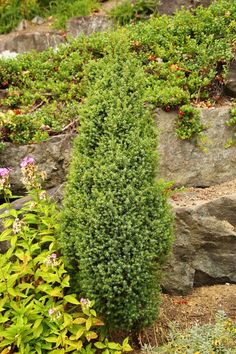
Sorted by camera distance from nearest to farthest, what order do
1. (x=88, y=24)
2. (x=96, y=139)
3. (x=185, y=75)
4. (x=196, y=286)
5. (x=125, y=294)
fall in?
(x=125, y=294), (x=96, y=139), (x=196, y=286), (x=185, y=75), (x=88, y=24)

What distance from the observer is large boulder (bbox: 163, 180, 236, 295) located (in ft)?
14.9

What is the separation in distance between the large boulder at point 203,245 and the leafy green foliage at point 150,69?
87 cm

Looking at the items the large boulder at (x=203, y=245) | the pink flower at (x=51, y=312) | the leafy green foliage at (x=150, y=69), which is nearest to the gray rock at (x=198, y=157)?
the leafy green foliage at (x=150, y=69)

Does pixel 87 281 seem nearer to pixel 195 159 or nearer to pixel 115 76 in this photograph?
pixel 115 76

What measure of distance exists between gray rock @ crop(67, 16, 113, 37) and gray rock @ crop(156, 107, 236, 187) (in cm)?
378

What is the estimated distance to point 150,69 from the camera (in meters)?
5.99

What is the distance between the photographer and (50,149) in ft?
17.4

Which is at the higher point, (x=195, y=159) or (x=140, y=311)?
(x=140, y=311)

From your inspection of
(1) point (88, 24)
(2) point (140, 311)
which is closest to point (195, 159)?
(2) point (140, 311)

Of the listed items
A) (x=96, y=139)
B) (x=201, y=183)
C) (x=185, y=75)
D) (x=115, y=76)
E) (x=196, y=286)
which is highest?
(x=115, y=76)

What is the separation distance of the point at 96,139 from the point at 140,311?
3.87ft

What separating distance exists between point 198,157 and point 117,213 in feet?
6.81

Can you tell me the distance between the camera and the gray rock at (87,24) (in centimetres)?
849

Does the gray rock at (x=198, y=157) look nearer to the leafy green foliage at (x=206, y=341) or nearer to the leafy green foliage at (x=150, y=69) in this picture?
the leafy green foliage at (x=150, y=69)
